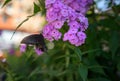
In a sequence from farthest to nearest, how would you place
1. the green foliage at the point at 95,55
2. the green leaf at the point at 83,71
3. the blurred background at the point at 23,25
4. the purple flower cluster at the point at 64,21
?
the blurred background at the point at 23,25
the green foliage at the point at 95,55
the green leaf at the point at 83,71
the purple flower cluster at the point at 64,21

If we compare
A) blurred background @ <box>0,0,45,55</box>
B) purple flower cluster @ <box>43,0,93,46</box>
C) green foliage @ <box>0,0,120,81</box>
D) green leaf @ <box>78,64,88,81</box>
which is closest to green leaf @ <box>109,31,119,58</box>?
green foliage @ <box>0,0,120,81</box>

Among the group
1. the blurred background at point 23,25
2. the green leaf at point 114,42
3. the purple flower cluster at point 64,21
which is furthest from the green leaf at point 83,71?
the blurred background at point 23,25

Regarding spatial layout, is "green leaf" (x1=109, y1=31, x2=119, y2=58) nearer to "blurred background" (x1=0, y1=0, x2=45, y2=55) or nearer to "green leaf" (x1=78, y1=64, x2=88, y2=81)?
"green leaf" (x1=78, y1=64, x2=88, y2=81)

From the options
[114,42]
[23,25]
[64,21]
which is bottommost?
[23,25]

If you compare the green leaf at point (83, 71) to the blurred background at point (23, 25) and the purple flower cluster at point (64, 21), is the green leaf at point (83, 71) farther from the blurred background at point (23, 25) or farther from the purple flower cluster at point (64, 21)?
the blurred background at point (23, 25)

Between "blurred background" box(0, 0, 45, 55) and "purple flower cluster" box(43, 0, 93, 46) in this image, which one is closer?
"purple flower cluster" box(43, 0, 93, 46)

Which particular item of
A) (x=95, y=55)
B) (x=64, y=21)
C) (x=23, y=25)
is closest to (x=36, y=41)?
(x=64, y=21)

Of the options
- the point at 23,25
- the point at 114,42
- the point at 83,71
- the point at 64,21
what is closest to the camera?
the point at 64,21

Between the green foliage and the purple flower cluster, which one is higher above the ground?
the purple flower cluster

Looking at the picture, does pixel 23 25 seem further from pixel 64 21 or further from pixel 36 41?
pixel 64 21

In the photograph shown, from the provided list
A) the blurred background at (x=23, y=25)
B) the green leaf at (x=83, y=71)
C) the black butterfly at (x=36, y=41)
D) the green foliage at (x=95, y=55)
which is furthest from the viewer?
the blurred background at (x=23, y=25)

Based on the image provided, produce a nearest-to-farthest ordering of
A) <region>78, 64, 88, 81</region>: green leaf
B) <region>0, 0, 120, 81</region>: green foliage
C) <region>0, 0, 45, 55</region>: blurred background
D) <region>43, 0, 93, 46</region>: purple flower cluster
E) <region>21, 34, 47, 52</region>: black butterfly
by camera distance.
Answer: <region>43, 0, 93, 46</region>: purple flower cluster < <region>78, 64, 88, 81</region>: green leaf < <region>21, 34, 47, 52</region>: black butterfly < <region>0, 0, 120, 81</region>: green foliage < <region>0, 0, 45, 55</region>: blurred background

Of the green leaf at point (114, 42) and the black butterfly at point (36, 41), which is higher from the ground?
the black butterfly at point (36, 41)

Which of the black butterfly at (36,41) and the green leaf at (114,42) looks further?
the green leaf at (114,42)
